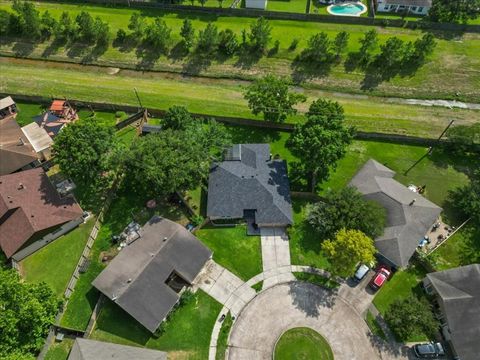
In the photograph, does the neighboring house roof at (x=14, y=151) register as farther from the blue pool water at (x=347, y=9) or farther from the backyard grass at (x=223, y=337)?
the blue pool water at (x=347, y=9)

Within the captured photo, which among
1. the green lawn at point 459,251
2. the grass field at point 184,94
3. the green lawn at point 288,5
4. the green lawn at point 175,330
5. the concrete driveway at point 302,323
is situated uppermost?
the green lawn at point 288,5

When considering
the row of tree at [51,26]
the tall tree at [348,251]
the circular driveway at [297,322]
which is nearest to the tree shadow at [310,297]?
the circular driveway at [297,322]

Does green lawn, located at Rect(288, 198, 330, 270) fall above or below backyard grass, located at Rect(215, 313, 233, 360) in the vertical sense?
above

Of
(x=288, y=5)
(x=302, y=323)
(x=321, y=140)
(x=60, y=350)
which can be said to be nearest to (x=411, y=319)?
(x=302, y=323)

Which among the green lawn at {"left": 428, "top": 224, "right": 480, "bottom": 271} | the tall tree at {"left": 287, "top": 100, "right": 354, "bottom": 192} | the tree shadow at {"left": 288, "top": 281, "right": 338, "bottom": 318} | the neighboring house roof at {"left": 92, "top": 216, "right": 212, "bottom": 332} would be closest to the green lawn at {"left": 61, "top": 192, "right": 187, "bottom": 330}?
the neighboring house roof at {"left": 92, "top": 216, "right": 212, "bottom": 332}

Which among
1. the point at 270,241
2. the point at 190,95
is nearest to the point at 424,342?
the point at 270,241

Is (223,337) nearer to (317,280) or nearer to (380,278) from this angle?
(317,280)

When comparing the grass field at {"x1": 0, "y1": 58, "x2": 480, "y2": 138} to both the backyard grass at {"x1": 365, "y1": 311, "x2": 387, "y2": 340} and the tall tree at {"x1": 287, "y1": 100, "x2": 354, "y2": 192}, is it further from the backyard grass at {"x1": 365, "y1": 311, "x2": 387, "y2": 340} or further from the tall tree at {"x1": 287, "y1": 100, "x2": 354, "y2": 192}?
the backyard grass at {"x1": 365, "y1": 311, "x2": 387, "y2": 340}
